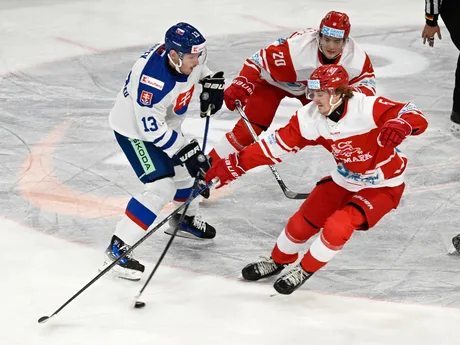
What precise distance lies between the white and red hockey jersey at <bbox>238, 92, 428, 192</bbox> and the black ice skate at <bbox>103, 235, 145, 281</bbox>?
0.61 m

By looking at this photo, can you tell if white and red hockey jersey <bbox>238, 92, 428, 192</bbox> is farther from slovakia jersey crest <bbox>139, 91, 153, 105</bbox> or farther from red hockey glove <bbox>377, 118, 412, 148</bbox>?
slovakia jersey crest <bbox>139, 91, 153, 105</bbox>

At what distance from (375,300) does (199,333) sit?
2.36ft

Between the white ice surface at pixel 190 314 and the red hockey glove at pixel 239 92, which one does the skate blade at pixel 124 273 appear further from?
the red hockey glove at pixel 239 92

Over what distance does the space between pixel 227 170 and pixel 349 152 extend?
46cm

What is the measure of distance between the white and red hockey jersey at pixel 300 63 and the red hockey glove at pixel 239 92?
0.04m

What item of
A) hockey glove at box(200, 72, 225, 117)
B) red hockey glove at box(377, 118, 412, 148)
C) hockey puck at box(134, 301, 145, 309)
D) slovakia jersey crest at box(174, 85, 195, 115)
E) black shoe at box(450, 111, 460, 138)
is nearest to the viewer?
red hockey glove at box(377, 118, 412, 148)

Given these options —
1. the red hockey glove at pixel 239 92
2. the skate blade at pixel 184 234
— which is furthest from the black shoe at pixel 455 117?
the skate blade at pixel 184 234

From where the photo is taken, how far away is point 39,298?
3.44 m

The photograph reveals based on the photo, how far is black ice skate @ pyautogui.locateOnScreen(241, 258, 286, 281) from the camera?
3.61m

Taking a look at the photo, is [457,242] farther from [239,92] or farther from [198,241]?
[239,92]

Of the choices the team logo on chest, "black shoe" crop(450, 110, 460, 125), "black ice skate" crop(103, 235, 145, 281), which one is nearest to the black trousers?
"black shoe" crop(450, 110, 460, 125)

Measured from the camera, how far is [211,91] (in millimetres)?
3957

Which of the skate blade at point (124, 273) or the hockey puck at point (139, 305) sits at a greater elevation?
the hockey puck at point (139, 305)

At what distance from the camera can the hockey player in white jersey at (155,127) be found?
3551mm
